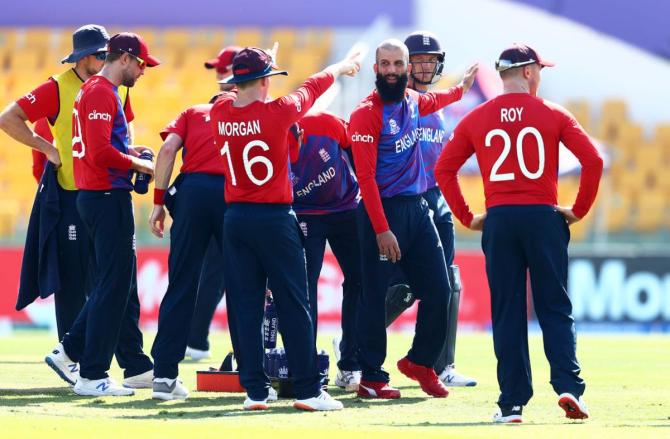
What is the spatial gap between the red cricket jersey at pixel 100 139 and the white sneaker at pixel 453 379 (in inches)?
109

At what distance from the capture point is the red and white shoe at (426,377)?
29.5ft

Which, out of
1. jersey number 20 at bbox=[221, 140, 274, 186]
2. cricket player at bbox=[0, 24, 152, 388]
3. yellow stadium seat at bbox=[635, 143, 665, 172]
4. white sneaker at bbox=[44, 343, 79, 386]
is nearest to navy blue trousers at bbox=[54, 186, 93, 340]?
cricket player at bbox=[0, 24, 152, 388]

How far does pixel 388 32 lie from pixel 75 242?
16.4m

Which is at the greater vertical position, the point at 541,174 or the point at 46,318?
the point at 541,174

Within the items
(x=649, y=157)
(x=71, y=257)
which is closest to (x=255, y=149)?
(x=71, y=257)

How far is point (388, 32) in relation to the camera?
82.5ft

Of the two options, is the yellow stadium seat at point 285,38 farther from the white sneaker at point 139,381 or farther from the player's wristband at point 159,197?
the player's wristband at point 159,197

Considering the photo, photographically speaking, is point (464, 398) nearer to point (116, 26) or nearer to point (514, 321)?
point (514, 321)

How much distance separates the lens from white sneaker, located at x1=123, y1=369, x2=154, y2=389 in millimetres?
9406

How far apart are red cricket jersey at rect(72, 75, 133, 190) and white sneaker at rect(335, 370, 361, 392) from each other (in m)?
2.06

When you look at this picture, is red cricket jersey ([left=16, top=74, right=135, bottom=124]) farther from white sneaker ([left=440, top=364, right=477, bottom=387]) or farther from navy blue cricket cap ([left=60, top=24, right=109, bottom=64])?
white sneaker ([left=440, top=364, right=477, bottom=387])

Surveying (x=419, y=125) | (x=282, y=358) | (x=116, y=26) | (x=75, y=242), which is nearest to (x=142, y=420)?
(x=282, y=358)

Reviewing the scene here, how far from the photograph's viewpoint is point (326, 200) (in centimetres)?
942

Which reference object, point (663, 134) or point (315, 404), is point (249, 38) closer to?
point (663, 134)
